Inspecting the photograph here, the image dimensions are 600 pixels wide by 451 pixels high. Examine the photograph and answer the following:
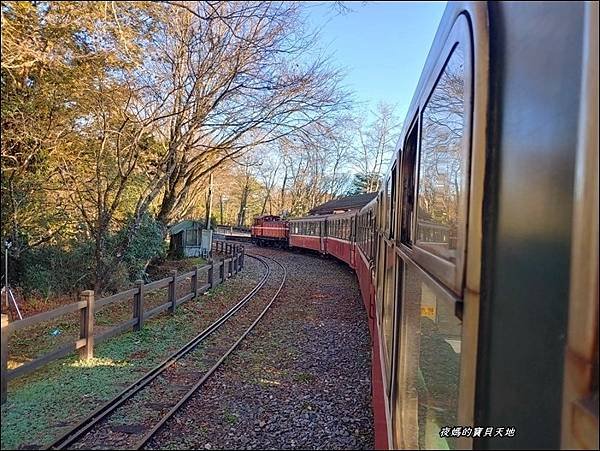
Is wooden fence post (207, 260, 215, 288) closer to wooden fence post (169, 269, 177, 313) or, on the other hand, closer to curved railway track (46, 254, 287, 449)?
wooden fence post (169, 269, 177, 313)

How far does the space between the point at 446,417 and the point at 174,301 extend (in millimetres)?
7004

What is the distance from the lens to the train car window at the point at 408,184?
3.05 m

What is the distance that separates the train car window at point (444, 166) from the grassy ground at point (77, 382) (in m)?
3.34

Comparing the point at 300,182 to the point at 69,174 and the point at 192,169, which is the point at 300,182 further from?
the point at 69,174

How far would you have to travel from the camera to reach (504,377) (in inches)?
46.6

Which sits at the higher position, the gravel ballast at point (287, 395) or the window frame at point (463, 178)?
the window frame at point (463, 178)

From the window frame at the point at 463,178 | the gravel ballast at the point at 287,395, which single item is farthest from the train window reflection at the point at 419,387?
the gravel ballast at the point at 287,395

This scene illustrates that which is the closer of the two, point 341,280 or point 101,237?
point 101,237

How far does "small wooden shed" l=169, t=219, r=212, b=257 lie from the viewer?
22.9 metres

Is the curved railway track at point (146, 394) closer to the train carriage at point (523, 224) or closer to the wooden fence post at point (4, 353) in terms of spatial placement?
the wooden fence post at point (4, 353)

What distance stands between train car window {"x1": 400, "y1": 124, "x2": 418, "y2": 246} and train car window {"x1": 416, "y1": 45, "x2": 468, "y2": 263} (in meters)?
0.49

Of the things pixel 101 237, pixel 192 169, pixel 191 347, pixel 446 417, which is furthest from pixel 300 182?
pixel 446 417

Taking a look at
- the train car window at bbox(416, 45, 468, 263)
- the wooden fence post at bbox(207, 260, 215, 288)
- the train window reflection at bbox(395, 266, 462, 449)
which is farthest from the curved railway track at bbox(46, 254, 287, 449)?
the wooden fence post at bbox(207, 260, 215, 288)

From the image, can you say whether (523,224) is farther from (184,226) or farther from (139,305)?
(184,226)
